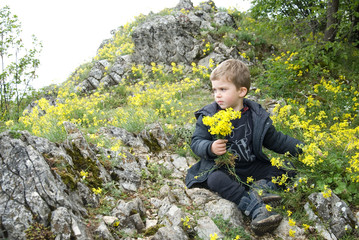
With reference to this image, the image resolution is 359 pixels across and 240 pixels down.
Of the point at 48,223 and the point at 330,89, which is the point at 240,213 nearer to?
the point at 48,223

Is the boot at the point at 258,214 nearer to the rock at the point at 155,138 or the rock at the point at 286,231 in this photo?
the rock at the point at 286,231

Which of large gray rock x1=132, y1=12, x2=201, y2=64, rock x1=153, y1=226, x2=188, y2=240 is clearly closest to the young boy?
rock x1=153, y1=226, x2=188, y2=240

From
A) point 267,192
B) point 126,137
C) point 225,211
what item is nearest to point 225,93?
point 267,192

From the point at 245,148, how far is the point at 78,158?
233 cm

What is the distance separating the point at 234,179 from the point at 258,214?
25.4 inches

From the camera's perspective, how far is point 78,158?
3695 millimetres

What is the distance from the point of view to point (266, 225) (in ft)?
9.64

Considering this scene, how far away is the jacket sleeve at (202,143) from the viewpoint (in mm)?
3396

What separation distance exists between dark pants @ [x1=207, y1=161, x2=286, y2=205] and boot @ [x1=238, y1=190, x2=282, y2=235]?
120 millimetres

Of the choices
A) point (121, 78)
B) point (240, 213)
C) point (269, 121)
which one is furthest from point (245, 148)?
point (121, 78)

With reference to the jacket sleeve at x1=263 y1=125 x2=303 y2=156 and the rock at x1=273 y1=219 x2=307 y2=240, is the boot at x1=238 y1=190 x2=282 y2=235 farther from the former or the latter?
the jacket sleeve at x1=263 y1=125 x2=303 y2=156

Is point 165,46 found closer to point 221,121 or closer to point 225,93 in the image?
point 225,93

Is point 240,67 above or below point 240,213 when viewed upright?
above

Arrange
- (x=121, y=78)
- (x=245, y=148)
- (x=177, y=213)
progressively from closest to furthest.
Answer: (x=177, y=213) < (x=245, y=148) < (x=121, y=78)
